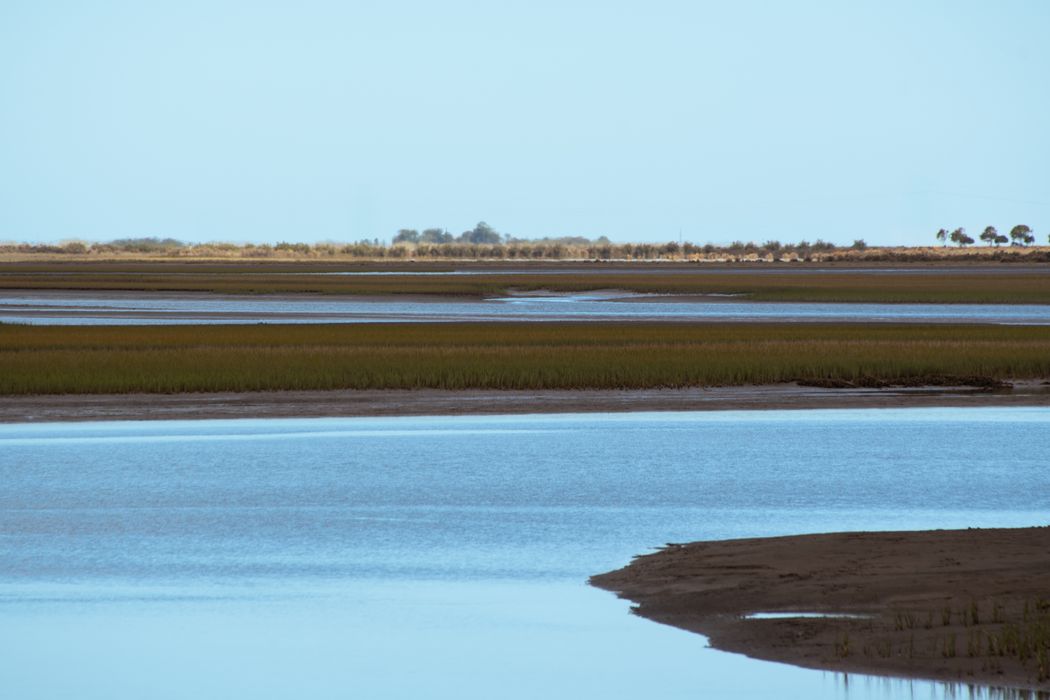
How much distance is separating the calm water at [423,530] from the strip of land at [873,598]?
309mm

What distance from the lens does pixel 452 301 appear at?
63.9 metres

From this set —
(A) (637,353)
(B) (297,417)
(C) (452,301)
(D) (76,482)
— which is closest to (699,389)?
(A) (637,353)

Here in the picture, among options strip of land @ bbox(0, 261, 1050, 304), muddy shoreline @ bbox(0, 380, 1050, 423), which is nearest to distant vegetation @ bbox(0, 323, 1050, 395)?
muddy shoreline @ bbox(0, 380, 1050, 423)

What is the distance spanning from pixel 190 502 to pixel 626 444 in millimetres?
6667

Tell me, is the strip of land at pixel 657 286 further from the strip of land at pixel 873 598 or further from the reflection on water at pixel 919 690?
the reflection on water at pixel 919 690

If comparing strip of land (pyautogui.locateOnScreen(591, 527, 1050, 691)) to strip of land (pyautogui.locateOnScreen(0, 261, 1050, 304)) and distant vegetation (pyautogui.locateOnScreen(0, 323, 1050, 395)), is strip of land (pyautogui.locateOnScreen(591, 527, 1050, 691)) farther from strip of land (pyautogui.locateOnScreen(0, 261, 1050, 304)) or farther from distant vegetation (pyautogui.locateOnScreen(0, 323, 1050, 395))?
strip of land (pyautogui.locateOnScreen(0, 261, 1050, 304))

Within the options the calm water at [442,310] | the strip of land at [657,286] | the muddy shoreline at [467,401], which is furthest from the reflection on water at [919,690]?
the strip of land at [657,286]

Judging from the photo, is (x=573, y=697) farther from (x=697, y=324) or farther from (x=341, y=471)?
(x=697, y=324)

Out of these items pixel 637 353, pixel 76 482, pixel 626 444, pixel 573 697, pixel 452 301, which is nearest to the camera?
pixel 573 697

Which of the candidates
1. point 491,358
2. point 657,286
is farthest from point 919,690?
point 657,286

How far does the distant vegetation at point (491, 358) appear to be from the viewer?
91.4 ft

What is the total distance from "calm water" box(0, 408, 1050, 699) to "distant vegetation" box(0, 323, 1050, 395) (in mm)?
4623

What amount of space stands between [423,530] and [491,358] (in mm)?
17180

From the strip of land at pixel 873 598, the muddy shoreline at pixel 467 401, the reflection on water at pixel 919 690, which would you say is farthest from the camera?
the muddy shoreline at pixel 467 401
